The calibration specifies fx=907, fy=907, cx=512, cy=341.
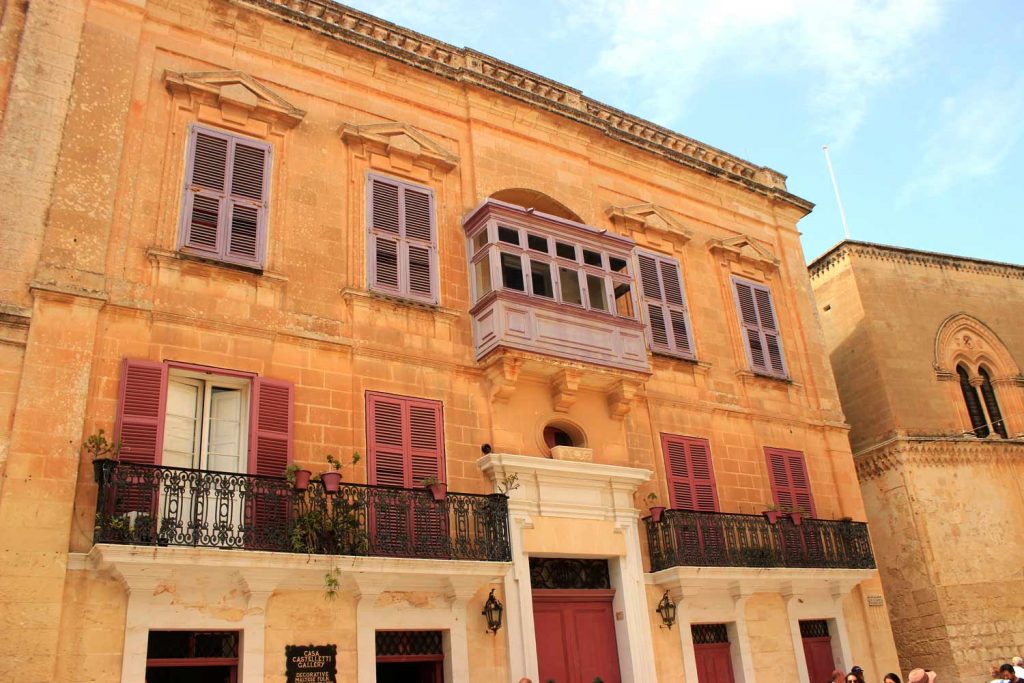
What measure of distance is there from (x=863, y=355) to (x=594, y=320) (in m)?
8.78

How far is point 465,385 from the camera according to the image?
12305mm

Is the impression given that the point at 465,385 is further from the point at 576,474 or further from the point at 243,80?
the point at 243,80

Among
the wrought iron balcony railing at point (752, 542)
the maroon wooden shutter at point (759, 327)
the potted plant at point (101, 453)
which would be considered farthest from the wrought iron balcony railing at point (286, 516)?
the maroon wooden shutter at point (759, 327)

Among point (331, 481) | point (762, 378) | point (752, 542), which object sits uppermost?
point (762, 378)

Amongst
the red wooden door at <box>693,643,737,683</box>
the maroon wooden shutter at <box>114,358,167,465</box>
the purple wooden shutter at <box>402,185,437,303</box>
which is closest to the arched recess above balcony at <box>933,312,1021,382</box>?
the red wooden door at <box>693,643,737,683</box>

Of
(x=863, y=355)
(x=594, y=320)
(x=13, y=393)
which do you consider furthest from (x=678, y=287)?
(x=13, y=393)

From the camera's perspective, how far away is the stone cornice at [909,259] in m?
20.1

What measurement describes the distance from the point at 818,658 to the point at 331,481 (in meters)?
8.35

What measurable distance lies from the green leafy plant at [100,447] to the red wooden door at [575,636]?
539 centimetres

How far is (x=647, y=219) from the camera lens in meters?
15.7

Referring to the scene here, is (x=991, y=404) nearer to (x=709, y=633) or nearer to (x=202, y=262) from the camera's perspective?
(x=709, y=633)

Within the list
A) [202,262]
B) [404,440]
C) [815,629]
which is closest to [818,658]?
[815,629]

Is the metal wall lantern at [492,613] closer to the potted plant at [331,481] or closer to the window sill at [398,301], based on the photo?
the potted plant at [331,481]

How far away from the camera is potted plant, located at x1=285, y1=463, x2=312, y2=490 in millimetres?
9805
